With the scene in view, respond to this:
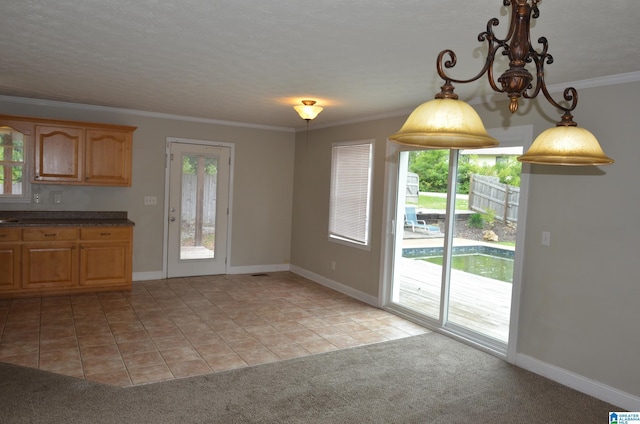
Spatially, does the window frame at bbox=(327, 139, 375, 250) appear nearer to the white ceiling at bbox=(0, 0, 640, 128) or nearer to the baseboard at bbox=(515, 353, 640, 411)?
the white ceiling at bbox=(0, 0, 640, 128)

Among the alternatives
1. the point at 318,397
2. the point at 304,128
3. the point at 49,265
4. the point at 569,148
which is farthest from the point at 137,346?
the point at 304,128

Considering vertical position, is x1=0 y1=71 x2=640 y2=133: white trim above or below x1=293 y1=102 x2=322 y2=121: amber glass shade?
above

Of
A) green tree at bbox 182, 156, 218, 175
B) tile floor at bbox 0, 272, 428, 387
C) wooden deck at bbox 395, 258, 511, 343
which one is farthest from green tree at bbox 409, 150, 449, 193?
green tree at bbox 182, 156, 218, 175

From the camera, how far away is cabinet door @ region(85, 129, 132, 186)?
19.0 ft

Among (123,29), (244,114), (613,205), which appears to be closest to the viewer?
(123,29)

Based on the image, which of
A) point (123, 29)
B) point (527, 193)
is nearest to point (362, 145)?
point (527, 193)

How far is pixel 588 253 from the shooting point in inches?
139

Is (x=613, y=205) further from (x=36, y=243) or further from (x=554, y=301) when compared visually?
(x=36, y=243)

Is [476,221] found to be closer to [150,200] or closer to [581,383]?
[581,383]

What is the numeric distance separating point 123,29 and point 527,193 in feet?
11.3

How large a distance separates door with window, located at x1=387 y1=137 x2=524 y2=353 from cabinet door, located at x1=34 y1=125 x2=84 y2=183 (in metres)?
4.06

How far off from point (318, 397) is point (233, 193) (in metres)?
4.41

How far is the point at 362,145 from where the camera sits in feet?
19.7

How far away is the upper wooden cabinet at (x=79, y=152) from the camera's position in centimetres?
553
